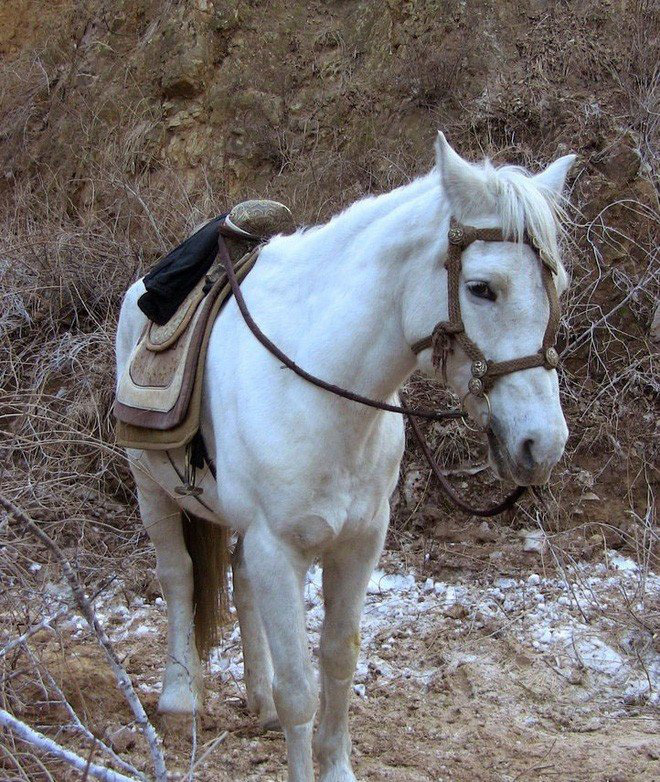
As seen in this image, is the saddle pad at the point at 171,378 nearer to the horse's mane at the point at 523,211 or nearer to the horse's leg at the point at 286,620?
the horse's leg at the point at 286,620

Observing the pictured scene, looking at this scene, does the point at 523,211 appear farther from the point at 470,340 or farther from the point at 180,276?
the point at 180,276

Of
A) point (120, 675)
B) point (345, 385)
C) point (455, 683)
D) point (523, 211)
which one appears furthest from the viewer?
point (455, 683)

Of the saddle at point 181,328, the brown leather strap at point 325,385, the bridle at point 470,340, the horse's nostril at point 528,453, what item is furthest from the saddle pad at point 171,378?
the horse's nostril at point 528,453

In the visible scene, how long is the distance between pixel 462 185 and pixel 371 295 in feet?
1.44

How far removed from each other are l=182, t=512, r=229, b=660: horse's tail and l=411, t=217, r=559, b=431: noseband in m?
1.88

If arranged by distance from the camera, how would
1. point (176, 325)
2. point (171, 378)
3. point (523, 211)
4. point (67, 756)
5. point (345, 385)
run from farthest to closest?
point (176, 325)
point (171, 378)
point (345, 385)
point (523, 211)
point (67, 756)

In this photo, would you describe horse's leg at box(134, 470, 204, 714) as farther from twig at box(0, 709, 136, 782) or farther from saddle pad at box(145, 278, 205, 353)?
twig at box(0, 709, 136, 782)

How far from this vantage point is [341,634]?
312cm

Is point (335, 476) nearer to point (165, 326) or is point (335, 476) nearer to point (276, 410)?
point (276, 410)

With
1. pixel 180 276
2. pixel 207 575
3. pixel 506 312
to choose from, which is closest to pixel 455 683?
pixel 207 575

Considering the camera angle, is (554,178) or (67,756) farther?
(554,178)

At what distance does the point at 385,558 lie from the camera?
529 centimetres

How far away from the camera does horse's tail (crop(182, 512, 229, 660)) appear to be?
13.2 ft

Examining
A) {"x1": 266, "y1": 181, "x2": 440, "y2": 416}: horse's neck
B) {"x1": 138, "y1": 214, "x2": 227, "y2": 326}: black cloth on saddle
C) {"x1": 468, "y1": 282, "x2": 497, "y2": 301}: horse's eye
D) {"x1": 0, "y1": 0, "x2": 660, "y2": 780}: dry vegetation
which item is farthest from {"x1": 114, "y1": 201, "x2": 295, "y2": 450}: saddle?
{"x1": 468, "y1": 282, "x2": 497, "y2": 301}: horse's eye
